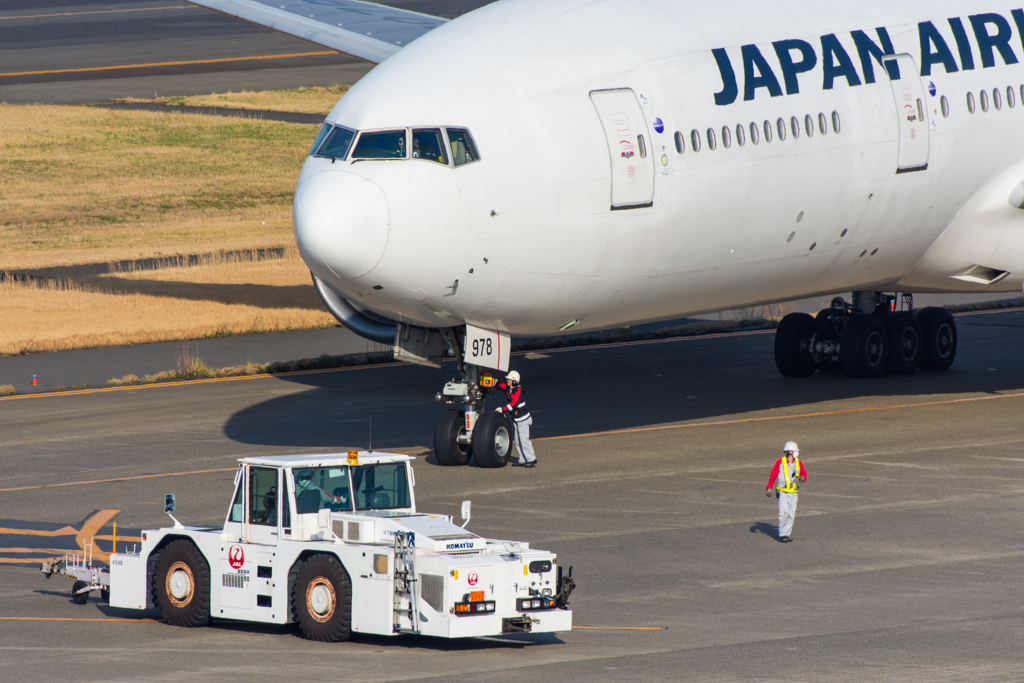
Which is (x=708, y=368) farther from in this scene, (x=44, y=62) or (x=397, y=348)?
(x=44, y=62)

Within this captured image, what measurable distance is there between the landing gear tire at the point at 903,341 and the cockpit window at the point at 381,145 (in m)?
14.8

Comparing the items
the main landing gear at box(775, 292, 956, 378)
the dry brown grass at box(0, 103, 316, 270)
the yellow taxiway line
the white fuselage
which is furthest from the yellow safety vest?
the yellow taxiway line

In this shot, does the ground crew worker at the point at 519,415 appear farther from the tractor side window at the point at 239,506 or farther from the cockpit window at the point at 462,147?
the tractor side window at the point at 239,506

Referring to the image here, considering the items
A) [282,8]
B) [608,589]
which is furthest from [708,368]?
[608,589]

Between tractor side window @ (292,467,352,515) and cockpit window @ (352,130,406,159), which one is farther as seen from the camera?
cockpit window @ (352,130,406,159)

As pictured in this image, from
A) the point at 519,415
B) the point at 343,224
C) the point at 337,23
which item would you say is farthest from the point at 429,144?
the point at 337,23

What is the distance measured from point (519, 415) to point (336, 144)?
574cm

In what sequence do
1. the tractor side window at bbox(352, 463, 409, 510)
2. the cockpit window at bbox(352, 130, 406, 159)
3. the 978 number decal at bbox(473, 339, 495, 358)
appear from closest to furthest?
the tractor side window at bbox(352, 463, 409, 510), the cockpit window at bbox(352, 130, 406, 159), the 978 number decal at bbox(473, 339, 495, 358)

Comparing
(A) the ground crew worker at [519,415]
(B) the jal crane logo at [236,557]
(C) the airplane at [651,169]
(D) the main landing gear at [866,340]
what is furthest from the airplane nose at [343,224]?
(D) the main landing gear at [866,340]

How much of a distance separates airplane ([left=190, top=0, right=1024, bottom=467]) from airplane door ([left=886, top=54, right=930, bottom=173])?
0.06 metres

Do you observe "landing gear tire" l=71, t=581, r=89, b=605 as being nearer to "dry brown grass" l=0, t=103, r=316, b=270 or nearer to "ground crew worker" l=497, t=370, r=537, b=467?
"ground crew worker" l=497, t=370, r=537, b=467

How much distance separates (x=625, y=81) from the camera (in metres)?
24.4

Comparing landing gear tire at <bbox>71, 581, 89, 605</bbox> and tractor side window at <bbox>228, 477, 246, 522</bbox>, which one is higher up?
tractor side window at <bbox>228, 477, 246, 522</bbox>

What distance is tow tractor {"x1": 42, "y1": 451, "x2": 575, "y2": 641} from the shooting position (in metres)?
16.2
